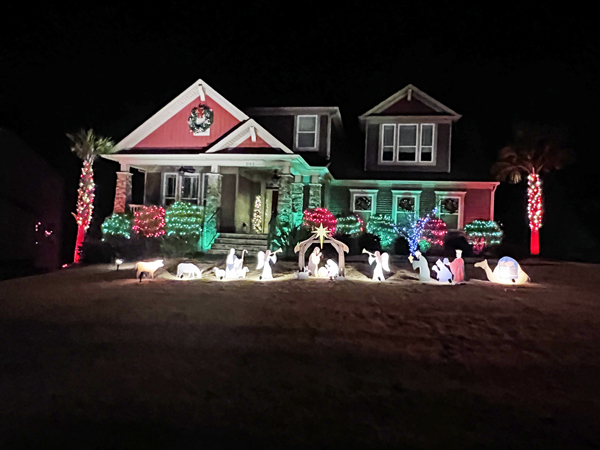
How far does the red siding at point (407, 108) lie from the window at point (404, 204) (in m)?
3.90

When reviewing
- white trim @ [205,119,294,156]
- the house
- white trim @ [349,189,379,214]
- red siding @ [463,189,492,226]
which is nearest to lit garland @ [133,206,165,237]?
the house

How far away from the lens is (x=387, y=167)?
23453 millimetres

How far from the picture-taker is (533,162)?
69.5 ft

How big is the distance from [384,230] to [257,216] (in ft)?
23.1

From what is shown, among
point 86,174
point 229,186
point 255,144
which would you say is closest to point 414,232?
point 255,144

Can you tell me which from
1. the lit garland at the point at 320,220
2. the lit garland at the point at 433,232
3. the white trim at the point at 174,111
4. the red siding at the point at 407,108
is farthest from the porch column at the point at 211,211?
the red siding at the point at 407,108

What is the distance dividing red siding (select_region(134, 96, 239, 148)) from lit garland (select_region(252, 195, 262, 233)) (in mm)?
4330

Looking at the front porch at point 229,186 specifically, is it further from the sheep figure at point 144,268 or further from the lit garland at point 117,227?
the sheep figure at point 144,268

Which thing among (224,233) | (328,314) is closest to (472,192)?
(224,233)

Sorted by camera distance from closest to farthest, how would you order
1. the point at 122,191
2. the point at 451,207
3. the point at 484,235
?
the point at 484,235
the point at 122,191
the point at 451,207

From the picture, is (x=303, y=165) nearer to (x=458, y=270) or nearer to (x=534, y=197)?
(x=458, y=270)

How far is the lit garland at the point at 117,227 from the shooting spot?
63.0 feet

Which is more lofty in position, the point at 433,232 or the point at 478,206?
the point at 478,206

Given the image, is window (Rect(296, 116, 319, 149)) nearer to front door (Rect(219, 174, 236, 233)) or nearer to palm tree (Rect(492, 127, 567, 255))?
front door (Rect(219, 174, 236, 233))
